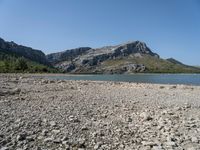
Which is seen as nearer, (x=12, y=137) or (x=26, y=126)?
(x=12, y=137)

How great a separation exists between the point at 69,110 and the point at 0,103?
526cm

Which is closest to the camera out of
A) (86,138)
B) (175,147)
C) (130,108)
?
(175,147)

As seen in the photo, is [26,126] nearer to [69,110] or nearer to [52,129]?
[52,129]

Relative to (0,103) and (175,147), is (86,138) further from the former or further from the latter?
(0,103)

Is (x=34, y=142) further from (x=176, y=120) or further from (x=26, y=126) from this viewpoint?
(x=176, y=120)

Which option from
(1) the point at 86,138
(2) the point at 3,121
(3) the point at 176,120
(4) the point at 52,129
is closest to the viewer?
(1) the point at 86,138

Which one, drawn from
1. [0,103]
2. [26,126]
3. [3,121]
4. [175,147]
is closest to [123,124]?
[175,147]

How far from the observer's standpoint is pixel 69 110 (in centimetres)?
1603

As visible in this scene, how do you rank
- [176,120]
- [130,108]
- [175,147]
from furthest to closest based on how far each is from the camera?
[130,108] → [176,120] → [175,147]

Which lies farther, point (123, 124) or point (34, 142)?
point (123, 124)

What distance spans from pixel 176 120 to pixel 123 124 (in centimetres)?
294

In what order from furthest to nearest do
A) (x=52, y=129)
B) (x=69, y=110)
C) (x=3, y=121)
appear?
(x=69, y=110)
(x=3, y=121)
(x=52, y=129)

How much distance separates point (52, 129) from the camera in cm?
1141

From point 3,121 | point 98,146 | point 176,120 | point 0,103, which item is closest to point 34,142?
point 98,146
